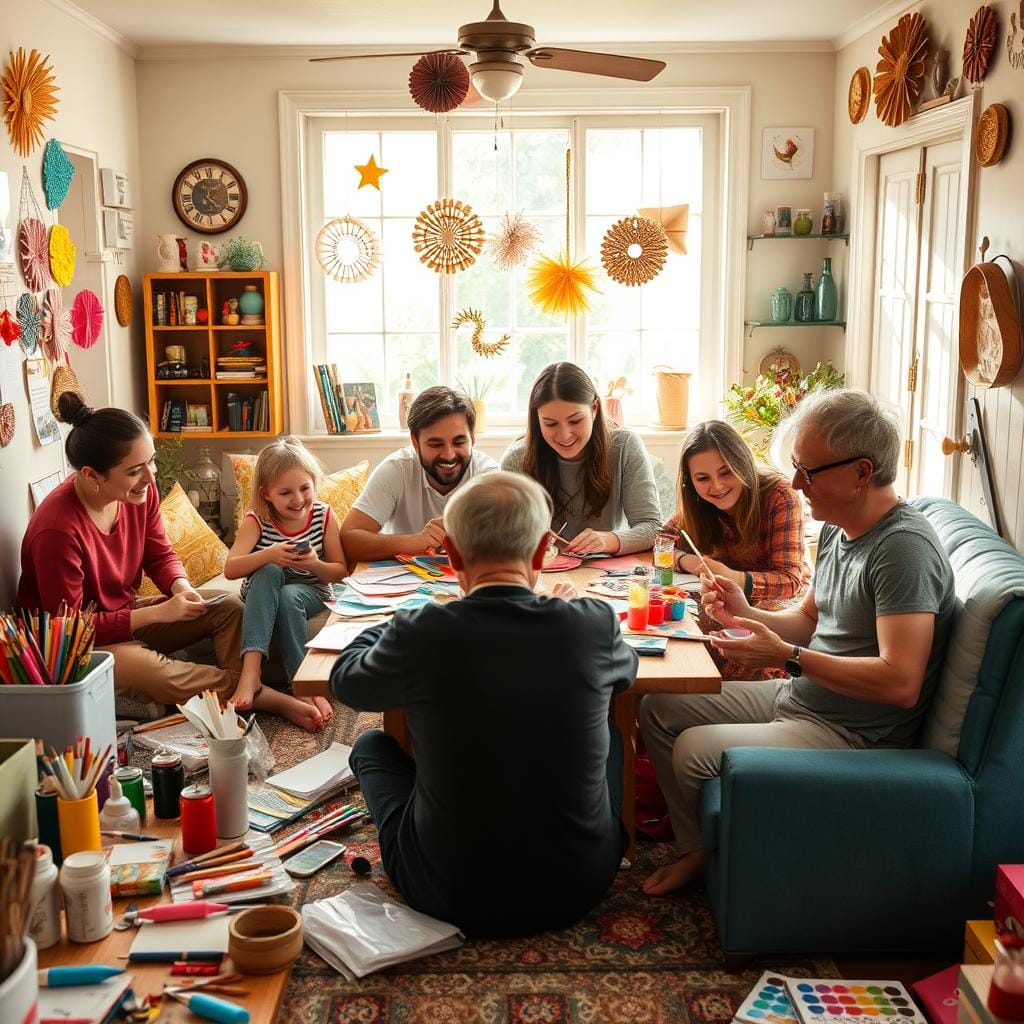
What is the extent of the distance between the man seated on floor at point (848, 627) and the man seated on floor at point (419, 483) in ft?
3.98

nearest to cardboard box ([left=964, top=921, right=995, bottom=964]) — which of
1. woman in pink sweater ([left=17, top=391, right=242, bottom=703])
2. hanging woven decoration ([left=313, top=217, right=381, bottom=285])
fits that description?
woman in pink sweater ([left=17, top=391, right=242, bottom=703])

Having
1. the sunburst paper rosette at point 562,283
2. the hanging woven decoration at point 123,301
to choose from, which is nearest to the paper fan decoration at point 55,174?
the hanging woven decoration at point 123,301

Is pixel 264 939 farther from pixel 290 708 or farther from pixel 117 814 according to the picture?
pixel 290 708

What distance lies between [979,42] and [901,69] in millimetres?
707

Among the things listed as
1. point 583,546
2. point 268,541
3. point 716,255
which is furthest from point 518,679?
point 716,255

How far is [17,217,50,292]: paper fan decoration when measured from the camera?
4125mm

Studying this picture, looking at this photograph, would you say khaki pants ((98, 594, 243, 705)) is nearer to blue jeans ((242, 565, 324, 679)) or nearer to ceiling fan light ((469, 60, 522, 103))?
blue jeans ((242, 565, 324, 679))

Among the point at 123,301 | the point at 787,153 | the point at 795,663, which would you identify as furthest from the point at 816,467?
the point at 123,301

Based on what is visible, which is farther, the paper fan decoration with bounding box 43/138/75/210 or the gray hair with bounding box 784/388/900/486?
the paper fan decoration with bounding box 43/138/75/210

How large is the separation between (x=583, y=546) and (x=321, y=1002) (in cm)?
162

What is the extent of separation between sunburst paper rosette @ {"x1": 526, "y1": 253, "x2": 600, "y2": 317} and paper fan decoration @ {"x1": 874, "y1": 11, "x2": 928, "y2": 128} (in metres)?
1.64

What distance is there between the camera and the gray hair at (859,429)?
2.52 m

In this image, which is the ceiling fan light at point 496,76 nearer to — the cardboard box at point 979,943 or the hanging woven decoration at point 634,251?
the hanging woven decoration at point 634,251

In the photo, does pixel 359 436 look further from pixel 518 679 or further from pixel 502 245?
A: pixel 518 679
